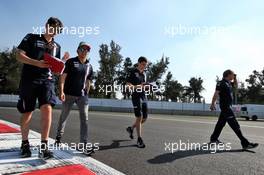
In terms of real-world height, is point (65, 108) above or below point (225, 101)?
below

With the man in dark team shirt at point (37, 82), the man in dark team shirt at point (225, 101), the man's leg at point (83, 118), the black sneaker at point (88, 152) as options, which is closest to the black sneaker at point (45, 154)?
the man in dark team shirt at point (37, 82)

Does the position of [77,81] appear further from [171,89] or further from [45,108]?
[171,89]

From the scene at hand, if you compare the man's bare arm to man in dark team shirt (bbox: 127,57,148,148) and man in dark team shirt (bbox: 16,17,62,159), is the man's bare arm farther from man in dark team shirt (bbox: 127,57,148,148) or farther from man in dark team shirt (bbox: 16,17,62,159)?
man in dark team shirt (bbox: 127,57,148,148)

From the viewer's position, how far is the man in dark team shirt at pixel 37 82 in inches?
187

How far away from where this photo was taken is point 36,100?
4.88m

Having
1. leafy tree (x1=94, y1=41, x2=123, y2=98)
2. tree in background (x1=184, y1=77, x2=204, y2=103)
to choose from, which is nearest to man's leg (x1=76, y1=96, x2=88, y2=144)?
leafy tree (x1=94, y1=41, x2=123, y2=98)

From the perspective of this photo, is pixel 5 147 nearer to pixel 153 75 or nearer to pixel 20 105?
pixel 20 105

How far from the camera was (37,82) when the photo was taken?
187 inches

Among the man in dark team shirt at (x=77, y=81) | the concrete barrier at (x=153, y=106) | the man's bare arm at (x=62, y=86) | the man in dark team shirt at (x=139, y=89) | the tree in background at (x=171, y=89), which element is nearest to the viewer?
the man's bare arm at (x=62, y=86)

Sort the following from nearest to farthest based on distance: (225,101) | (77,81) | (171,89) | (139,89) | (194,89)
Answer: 1. (77,81)
2. (139,89)
3. (225,101)
4. (171,89)
5. (194,89)

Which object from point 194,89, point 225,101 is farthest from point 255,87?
point 225,101

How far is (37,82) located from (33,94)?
0.18 m

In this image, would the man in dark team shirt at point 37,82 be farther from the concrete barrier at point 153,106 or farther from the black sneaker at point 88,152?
the concrete barrier at point 153,106

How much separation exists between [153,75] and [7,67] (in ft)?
105
